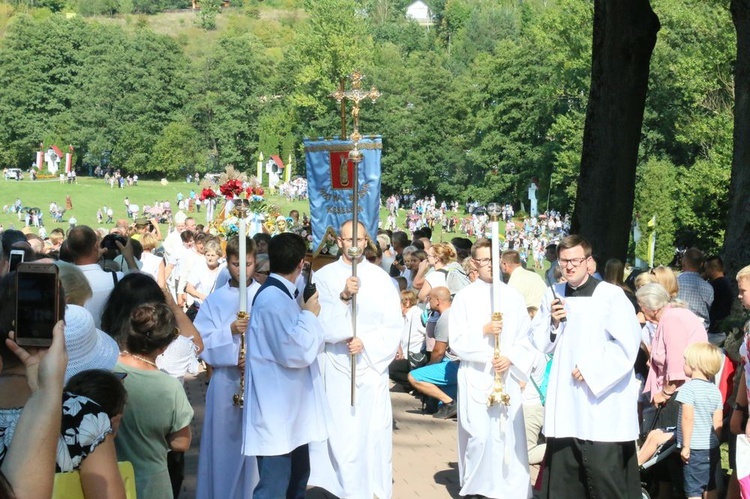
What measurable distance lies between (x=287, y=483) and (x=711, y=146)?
4426cm

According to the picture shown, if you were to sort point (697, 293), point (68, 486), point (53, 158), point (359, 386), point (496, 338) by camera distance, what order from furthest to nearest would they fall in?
point (53, 158) < point (697, 293) < point (359, 386) < point (496, 338) < point (68, 486)

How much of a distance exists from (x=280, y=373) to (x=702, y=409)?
9.80ft

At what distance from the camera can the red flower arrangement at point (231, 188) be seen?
11.5 m

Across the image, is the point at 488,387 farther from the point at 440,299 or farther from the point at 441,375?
the point at 440,299

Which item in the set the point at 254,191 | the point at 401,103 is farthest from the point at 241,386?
the point at 401,103

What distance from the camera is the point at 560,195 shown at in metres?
66.3

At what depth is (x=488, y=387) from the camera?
870 centimetres

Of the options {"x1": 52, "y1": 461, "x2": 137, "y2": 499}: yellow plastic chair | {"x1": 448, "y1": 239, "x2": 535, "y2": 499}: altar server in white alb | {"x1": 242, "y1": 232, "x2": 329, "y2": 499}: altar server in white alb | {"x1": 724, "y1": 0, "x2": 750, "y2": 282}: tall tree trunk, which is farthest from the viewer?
{"x1": 724, "y1": 0, "x2": 750, "y2": 282}: tall tree trunk

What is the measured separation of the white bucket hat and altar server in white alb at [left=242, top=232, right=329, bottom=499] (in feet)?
8.09

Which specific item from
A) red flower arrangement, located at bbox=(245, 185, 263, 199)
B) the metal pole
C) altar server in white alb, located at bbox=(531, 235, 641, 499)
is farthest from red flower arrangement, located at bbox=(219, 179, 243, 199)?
altar server in white alb, located at bbox=(531, 235, 641, 499)

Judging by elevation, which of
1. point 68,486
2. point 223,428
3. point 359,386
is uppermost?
point 68,486

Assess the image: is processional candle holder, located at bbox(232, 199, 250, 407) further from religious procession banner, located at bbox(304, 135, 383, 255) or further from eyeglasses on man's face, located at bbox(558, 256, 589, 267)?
religious procession banner, located at bbox(304, 135, 383, 255)

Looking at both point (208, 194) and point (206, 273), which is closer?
point (208, 194)

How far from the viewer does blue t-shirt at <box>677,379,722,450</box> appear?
25.8 feet
